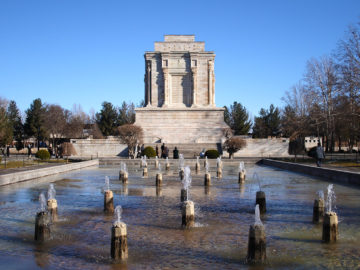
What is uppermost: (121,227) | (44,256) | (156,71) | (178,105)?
(156,71)

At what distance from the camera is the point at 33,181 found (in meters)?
18.5

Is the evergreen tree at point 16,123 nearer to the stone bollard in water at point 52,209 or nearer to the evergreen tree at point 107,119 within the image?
the evergreen tree at point 107,119

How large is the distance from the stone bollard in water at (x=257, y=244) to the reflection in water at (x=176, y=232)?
22cm

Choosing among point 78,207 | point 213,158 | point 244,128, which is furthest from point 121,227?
point 244,128

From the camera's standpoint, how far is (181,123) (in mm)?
47562

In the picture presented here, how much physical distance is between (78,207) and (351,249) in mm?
7178

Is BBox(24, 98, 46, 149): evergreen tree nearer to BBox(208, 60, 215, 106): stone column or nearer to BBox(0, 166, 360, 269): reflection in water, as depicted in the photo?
BBox(208, 60, 215, 106): stone column

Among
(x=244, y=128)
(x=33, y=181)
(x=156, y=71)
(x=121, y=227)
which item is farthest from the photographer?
(x=244, y=128)

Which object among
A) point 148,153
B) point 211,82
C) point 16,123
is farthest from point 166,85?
point 16,123

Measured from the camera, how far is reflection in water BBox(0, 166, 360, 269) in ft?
21.2

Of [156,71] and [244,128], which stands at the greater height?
[156,71]

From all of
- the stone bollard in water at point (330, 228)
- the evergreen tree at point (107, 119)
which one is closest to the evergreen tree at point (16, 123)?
the evergreen tree at point (107, 119)

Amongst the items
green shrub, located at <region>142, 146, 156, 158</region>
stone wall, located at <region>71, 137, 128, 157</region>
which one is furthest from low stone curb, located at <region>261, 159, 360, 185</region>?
stone wall, located at <region>71, 137, 128, 157</region>

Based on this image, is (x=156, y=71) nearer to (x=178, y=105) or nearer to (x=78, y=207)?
(x=178, y=105)
